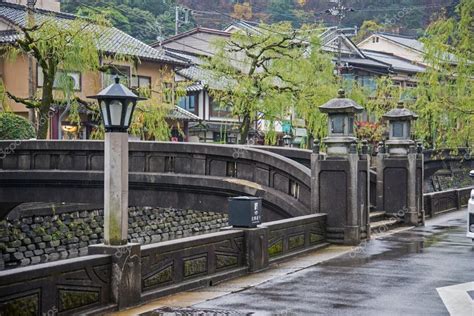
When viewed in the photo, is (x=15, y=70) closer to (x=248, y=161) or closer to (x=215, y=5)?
(x=248, y=161)

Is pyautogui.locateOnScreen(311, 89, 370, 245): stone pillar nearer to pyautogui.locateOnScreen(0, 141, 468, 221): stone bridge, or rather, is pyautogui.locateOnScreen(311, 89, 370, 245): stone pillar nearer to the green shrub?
pyautogui.locateOnScreen(0, 141, 468, 221): stone bridge

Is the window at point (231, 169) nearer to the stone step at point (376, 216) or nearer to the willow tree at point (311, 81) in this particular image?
the stone step at point (376, 216)

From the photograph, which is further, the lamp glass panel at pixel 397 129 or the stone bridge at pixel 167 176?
the lamp glass panel at pixel 397 129

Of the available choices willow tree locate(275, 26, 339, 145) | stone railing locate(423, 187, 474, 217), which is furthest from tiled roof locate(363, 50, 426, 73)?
stone railing locate(423, 187, 474, 217)

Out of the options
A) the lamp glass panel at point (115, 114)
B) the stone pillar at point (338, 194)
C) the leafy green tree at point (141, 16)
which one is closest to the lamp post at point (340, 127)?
the stone pillar at point (338, 194)

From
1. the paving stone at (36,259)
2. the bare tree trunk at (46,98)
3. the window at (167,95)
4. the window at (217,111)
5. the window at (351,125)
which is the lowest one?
the paving stone at (36,259)

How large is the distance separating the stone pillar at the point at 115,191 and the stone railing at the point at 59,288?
1.52ft

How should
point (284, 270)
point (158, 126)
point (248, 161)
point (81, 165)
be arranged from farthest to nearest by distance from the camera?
point (158, 126)
point (81, 165)
point (248, 161)
point (284, 270)

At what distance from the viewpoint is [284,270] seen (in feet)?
47.5

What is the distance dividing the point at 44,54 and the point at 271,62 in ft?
50.6

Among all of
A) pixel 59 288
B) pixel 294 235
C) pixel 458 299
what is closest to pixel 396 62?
pixel 294 235

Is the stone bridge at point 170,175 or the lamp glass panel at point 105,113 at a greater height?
the lamp glass panel at point 105,113

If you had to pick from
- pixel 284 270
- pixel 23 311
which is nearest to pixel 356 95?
pixel 284 270

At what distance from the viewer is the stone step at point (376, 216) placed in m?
22.3
